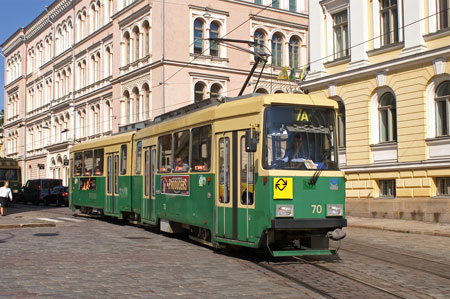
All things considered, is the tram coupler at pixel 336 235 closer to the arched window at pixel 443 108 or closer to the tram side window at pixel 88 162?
the arched window at pixel 443 108

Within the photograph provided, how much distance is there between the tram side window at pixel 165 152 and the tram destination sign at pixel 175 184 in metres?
0.26

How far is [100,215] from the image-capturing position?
24.8m

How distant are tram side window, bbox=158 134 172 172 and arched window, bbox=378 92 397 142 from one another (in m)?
11.2

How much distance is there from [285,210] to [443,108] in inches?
514

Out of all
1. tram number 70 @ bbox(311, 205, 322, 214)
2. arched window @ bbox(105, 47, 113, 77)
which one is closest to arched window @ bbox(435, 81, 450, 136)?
tram number 70 @ bbox(311, 205, 322, 214)

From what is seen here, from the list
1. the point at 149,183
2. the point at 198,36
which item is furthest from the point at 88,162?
the point at 198,36

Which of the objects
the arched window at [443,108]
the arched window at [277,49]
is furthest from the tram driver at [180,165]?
the arched window at [277,49]

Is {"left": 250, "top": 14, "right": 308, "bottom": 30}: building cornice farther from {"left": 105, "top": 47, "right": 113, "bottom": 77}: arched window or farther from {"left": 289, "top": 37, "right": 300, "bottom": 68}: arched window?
{"left": 105, "top": 47, "right": 113, "bottom": 77}: arched window

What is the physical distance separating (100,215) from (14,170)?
23397 millimetres

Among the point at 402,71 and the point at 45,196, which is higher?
the point at 402,71

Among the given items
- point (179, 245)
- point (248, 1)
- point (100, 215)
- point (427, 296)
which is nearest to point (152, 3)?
point (248, 1)

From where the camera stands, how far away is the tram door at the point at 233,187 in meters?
11.3

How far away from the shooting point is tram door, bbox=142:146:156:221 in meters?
16.7

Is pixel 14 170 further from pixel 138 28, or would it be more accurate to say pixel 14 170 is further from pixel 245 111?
pixel 245 111
